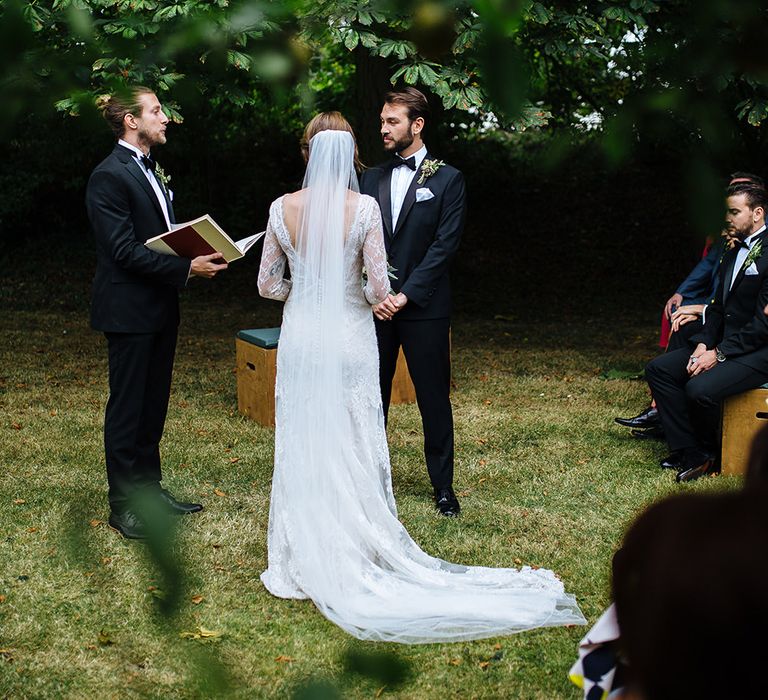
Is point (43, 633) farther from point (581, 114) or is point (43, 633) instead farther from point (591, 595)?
point (581, 114)

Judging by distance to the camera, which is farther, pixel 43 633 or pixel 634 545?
pixel 43 633

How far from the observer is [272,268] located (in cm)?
423

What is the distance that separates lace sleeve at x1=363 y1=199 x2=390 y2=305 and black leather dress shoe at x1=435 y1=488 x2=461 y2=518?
1.20 metres

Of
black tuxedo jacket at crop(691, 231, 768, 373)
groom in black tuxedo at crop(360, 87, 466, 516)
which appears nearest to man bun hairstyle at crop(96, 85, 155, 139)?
groom in black tuxedo at crop(360, 87, 466, 516)

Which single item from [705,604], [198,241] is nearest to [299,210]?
[198,241]

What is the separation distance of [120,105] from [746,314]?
5000 millimetres

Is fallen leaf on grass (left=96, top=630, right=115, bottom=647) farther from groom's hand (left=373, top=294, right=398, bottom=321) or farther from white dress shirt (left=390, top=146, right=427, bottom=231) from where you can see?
white dress shirt (left=390, top=146, right=427, bottom=231)

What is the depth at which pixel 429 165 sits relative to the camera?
482cm

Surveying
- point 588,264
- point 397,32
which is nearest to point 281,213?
point 397,32

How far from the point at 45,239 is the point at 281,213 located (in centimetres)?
1167

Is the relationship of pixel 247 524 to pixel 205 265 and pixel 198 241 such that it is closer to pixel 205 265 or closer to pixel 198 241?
pixel 205 265

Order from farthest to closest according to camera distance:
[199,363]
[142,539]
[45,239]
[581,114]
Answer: [45,239] → [199,363] → [581,114] → [142,539]

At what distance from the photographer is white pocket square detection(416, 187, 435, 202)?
4.81 m

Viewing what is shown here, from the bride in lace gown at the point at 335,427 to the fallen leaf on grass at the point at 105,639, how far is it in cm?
68
